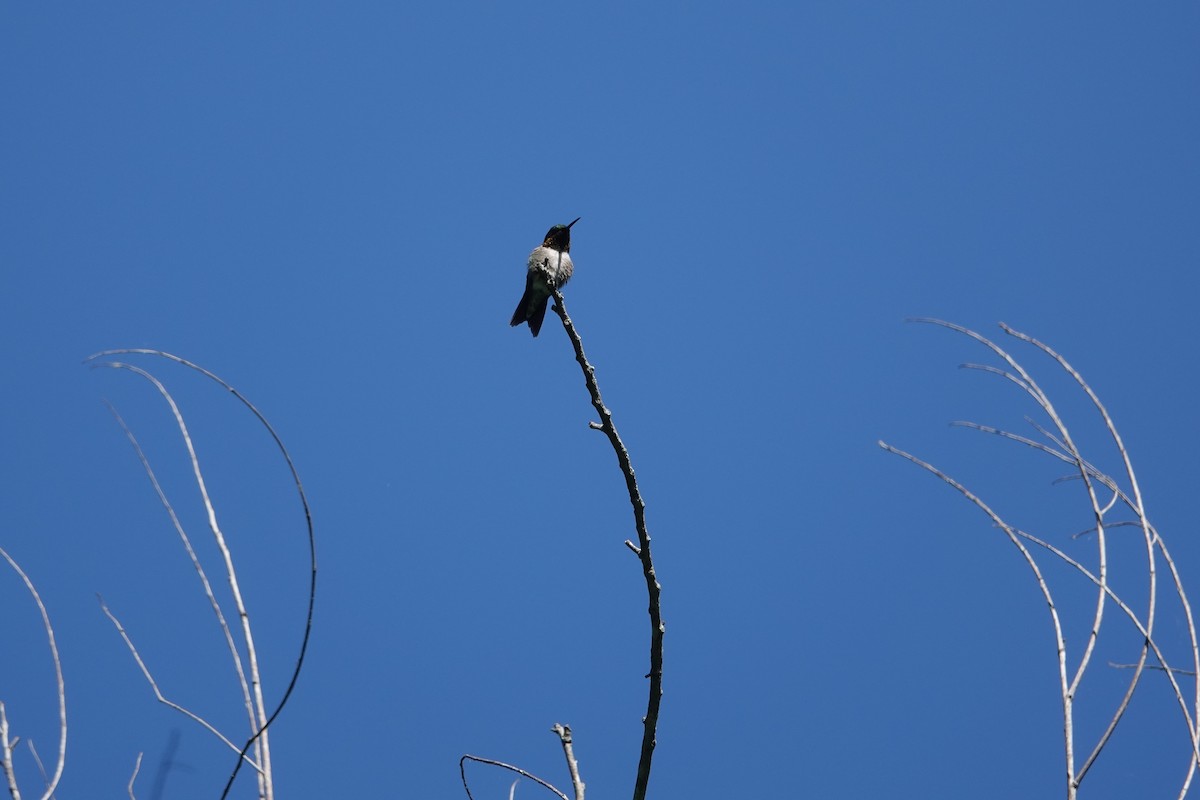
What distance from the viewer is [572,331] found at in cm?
251

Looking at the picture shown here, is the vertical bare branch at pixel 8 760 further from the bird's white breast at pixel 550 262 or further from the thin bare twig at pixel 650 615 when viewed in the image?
the bird's white breast at pixel 550 262

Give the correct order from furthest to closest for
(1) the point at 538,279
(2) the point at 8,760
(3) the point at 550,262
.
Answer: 1. (3) the point at 550,262
2. (1) the point at 538,279
3. (2) the point at 8,760

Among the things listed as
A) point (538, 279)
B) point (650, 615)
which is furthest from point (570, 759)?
point (538, 279)

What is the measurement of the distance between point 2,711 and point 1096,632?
1.89 m

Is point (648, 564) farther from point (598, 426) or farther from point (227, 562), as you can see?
point (227, 562)

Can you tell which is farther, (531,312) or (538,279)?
(531,312)

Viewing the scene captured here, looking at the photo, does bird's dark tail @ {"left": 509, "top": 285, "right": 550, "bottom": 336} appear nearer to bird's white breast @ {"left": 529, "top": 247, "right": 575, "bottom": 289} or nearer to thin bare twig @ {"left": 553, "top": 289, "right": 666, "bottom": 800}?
bird's white breast @ {"left": 529, "top": 247, "right": 575, "bottom": 289}

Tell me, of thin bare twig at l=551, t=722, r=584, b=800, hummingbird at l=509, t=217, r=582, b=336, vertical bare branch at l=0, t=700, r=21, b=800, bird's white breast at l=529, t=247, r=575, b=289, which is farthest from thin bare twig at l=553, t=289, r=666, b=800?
hummingbird at l=509, t=217, r=582, b=336

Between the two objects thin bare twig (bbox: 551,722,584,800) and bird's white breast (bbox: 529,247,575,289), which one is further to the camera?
bird's white breast (bbox: 529,247,575,289)

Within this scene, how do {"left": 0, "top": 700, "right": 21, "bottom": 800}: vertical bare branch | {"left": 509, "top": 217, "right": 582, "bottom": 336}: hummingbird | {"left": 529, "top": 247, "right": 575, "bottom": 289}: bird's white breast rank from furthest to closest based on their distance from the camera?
{"left": 509, "top": 217, "right": 582, "bottom": 336}: hummingbird < {"left": 529, "top": 247, "right": 575, "bottom": 289}: bird's white breast < {"left": 0, "top": 700, "right": 21, "bottom": 800}: vertical bare branch

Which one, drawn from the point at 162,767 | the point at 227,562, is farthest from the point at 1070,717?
the point at 162,767

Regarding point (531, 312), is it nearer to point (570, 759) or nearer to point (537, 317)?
point (537, 317)

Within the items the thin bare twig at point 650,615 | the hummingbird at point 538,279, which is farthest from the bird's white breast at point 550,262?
the thin bare twig at point 650,615

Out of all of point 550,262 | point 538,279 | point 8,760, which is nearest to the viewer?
point 8,760
